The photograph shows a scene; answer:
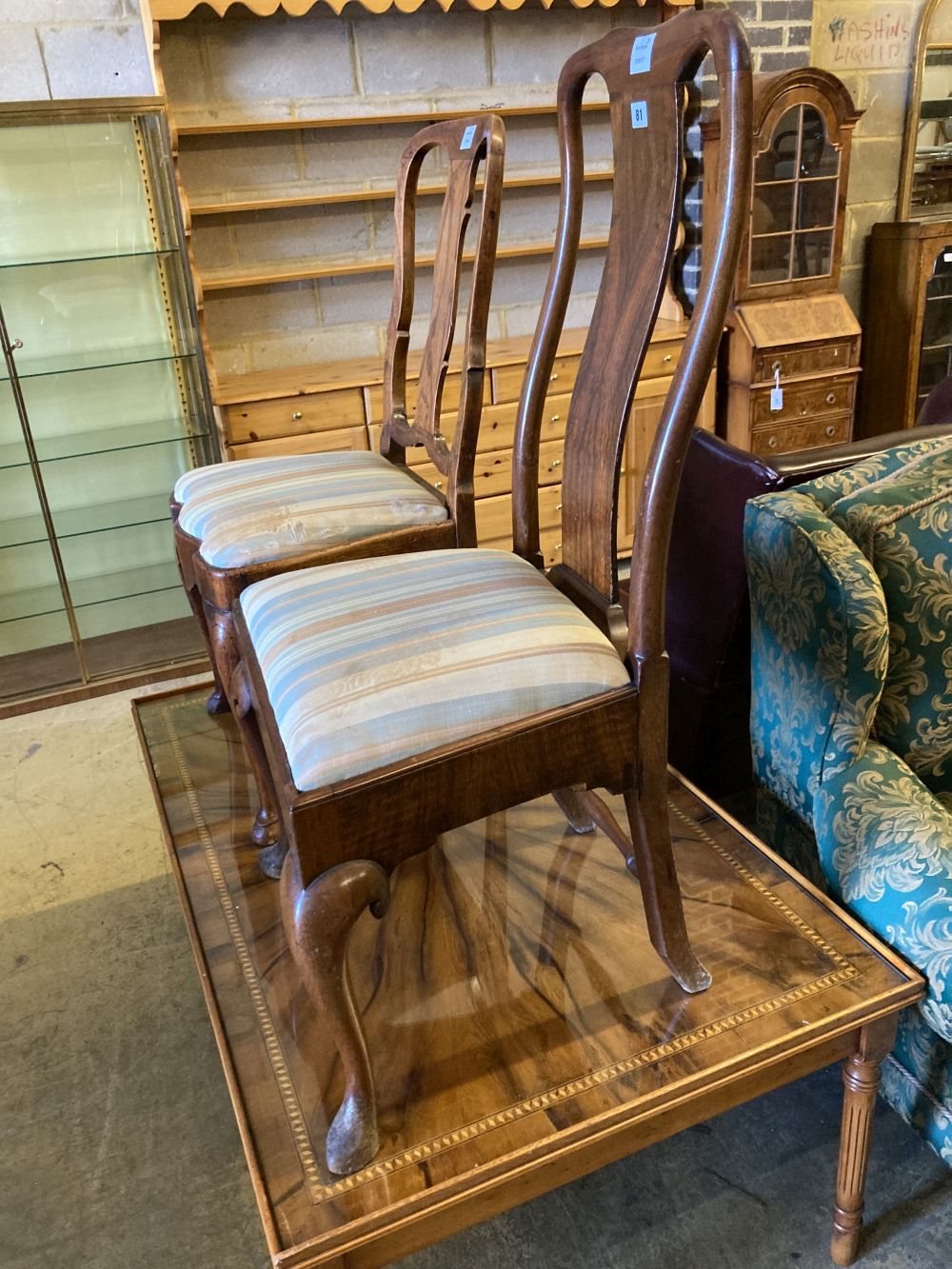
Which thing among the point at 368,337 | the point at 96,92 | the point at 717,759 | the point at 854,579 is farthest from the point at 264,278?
the point at 854,579

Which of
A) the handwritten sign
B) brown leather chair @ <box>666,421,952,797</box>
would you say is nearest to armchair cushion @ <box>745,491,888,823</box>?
brown leather chair @ <box>666,421,952,797</box>

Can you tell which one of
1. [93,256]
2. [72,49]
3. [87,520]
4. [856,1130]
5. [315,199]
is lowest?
[856,1130]

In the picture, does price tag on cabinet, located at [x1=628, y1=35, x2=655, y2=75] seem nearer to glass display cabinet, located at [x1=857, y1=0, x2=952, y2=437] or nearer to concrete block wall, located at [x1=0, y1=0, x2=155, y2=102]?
concrete block wall, located at [x1=0, y1=0, x2=155, y2=102]

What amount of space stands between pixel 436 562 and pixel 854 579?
1.73 feet

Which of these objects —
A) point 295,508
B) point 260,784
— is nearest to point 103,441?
point 295,508

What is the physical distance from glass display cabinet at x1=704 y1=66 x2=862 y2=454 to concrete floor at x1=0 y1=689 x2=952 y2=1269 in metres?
2.32

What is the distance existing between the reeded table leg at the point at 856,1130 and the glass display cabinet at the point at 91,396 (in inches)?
89.7

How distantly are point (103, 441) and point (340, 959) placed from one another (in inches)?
91.0

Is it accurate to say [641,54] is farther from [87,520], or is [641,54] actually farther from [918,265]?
[918,265]

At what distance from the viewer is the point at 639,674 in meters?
1.05

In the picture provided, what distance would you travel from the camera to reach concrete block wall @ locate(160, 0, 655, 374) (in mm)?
2846

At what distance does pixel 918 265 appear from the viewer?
3582 millimetres

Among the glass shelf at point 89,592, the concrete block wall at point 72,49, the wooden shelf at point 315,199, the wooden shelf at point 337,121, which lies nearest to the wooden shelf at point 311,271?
the wooden shelf at point 315,199

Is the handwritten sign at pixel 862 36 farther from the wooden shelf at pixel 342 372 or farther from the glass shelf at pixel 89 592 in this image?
the glass shelf at pixel 89 592
